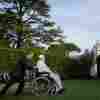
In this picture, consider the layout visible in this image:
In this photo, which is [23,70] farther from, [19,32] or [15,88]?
[19,32]

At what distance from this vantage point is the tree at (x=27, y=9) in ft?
10.3

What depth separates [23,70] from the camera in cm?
301

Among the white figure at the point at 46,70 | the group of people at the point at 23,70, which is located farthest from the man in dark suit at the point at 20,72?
the white figure at the point at 46,70

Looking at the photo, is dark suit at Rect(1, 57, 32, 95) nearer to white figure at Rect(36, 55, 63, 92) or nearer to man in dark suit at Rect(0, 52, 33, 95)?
man in dark suit at Rect(0, 52, 33, 95)

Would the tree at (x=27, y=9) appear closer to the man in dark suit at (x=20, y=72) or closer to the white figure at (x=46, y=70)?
the man in dark suit at (x=20, y=72)

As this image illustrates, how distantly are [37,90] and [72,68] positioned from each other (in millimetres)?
593

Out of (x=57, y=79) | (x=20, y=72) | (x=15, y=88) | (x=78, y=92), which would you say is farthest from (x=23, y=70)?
(x=78, y=92)

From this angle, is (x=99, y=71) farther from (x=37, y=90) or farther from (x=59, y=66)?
(x=37, y=90)

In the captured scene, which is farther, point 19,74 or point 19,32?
point 19,32

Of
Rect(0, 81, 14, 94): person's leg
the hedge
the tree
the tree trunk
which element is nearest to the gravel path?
Rect(0, 81, 14, 94): person's leg

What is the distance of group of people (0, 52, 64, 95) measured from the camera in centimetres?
295

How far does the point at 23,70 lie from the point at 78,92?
0.84 meters

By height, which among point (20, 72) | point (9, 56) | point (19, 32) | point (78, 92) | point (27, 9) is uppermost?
point (27, 9)

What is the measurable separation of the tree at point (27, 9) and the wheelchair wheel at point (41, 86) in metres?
0.81
